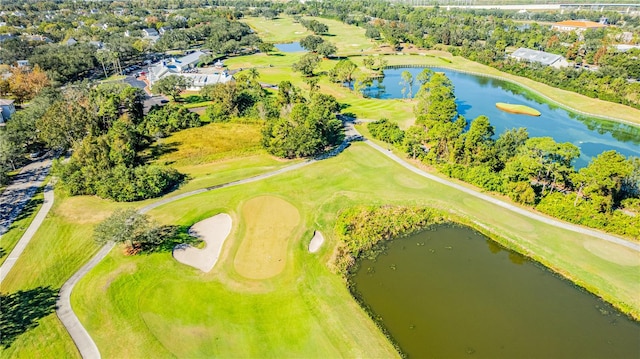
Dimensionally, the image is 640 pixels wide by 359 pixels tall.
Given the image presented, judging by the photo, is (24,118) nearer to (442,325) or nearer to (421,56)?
(442,325)

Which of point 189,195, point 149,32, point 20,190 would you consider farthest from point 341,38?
point 20,190

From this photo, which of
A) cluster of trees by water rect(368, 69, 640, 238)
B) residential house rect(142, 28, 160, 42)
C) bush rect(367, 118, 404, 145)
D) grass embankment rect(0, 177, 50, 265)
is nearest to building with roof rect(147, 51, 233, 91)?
bush rect(367, 118, 404, 145)

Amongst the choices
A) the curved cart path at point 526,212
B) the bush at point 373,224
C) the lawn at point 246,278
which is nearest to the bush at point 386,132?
the curved cart path at point 526,212

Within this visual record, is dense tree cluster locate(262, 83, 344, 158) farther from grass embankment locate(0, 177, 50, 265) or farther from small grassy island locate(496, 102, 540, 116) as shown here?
small grassy island locate(496, 102, 540, 116)

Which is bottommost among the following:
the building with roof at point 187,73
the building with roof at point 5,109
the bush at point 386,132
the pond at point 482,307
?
the pond at point 482,307

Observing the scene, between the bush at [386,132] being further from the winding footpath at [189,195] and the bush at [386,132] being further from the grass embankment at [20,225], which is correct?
the grass embankment at [20,225]

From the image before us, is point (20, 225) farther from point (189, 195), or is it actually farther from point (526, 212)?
point (526, 212)

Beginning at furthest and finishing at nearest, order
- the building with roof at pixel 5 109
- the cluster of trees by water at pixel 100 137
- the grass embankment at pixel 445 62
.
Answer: the grass embankment at pixel 445 62 < the building with roof at pixel 5 109 < the cluster of trees by water at pixel 100 137
